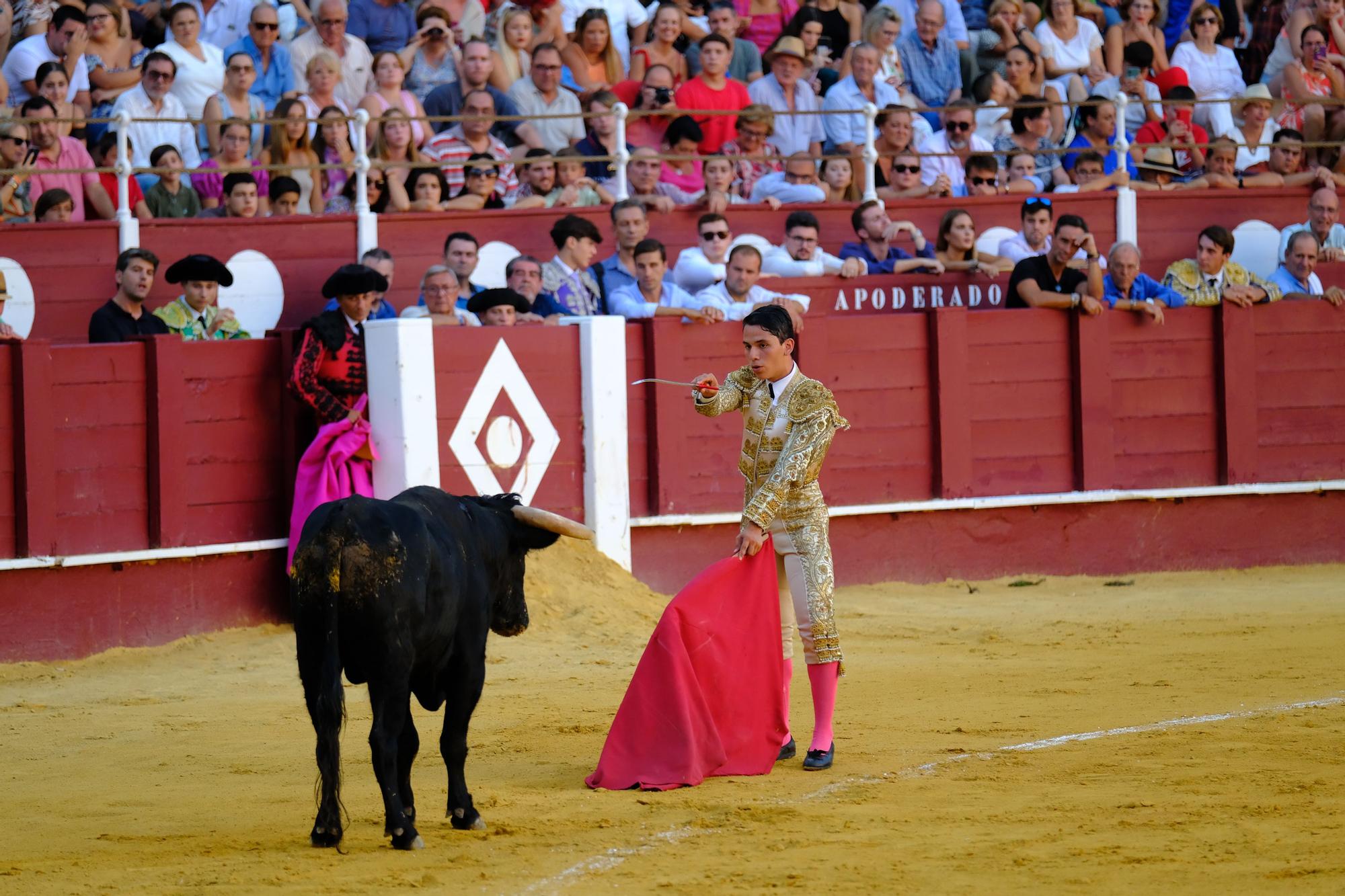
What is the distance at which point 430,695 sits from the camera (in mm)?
4855

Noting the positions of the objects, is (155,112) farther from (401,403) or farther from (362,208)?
(401,403)

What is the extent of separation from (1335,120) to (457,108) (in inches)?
240

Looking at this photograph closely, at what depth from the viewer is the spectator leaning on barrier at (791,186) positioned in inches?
428

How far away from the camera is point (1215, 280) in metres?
10.6

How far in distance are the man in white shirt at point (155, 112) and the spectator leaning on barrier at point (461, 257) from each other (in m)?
1.62

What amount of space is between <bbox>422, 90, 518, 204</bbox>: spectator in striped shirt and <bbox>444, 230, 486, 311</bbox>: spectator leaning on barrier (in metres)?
1.08

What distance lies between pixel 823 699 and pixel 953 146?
6566 millimetres

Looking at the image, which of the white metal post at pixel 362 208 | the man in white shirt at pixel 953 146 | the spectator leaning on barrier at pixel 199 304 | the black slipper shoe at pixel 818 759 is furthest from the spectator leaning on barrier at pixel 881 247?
the black slipper shoe at pixel 818 759

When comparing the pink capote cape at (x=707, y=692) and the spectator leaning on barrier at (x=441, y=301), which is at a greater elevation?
the spectator leaning on barrier at (x=441, y=301)

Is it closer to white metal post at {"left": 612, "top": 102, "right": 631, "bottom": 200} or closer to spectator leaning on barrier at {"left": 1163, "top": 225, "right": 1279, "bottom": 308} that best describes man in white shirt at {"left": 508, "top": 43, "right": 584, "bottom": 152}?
white metal post at {"left": 612, "top": 102, "right": 631, "bottom": 200}

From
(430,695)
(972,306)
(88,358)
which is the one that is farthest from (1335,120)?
(430,695)

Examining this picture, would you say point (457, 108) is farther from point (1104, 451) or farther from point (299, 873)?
point (299, 873)

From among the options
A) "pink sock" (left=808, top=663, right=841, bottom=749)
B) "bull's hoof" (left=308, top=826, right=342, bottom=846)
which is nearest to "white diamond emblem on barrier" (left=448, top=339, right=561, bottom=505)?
"pink sock" (left=808, top=663, right=841, bottom=749)

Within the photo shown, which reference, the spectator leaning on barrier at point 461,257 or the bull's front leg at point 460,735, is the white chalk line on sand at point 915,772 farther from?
the spectator leaning on barrier at point 461,257
